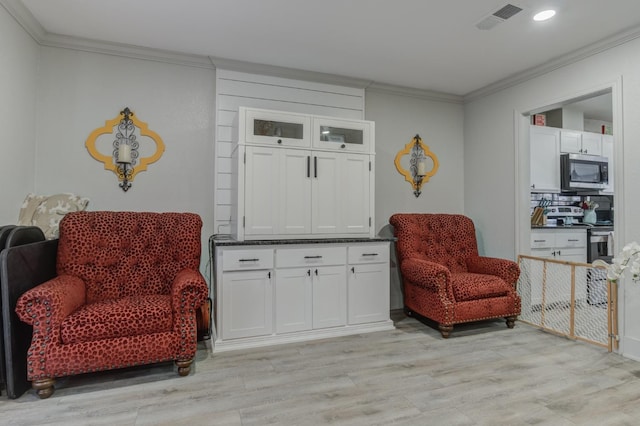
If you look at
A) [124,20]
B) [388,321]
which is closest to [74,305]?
[124,20]

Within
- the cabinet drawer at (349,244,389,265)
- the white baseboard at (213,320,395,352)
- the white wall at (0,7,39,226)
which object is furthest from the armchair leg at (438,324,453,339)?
the white wall at (0,7,39,226)

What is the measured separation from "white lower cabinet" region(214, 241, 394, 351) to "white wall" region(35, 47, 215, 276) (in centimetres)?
71

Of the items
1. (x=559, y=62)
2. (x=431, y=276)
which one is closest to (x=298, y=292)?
(x=431, y=276)

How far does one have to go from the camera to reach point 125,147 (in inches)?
121


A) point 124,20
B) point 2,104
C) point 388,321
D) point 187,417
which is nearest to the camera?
point 187,417

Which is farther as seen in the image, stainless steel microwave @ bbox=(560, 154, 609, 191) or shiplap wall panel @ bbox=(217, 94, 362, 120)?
stainless steel microwave @ bbox=(560, 154, 609, 191)

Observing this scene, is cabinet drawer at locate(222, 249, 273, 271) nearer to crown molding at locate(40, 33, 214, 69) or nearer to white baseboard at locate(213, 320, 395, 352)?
white baseboard at locate(213, 320, 395, 352)

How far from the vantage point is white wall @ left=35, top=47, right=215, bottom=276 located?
303 centimetres

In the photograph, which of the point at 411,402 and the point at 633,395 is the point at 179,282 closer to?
the point at 411,402

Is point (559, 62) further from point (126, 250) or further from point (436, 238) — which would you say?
point (126, 250)

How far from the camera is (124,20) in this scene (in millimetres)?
2734

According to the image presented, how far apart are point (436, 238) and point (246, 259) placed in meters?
2.13

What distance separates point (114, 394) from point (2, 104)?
2148 millimetres

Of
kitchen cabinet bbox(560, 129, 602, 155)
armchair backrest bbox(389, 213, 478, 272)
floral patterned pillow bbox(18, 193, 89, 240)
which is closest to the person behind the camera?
floral patterned pillow bbox(18, 193, 89, 240)
